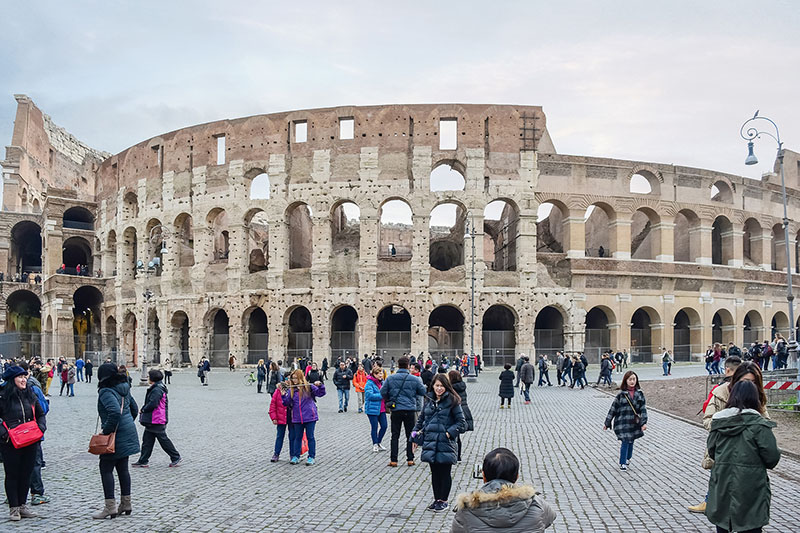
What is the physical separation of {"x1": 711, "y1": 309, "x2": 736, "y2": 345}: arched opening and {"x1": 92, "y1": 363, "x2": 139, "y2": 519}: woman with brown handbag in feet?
121

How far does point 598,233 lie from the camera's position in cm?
3947

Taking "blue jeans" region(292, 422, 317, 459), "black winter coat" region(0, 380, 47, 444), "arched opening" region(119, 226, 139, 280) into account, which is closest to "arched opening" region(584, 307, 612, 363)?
"blue jeans" region(292, 422, 317, 459)

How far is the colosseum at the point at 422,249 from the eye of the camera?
34188mm

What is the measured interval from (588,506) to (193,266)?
1332 inches

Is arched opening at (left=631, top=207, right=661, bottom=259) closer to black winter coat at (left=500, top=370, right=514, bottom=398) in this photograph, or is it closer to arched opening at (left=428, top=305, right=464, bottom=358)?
arched opening at (left=428, top=305, right=464, bottom=358)

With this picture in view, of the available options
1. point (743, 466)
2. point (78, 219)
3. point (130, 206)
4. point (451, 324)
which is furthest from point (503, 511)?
point (78, 219)

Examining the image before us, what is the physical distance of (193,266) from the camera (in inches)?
1487

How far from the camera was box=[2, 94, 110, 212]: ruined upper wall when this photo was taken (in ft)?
169

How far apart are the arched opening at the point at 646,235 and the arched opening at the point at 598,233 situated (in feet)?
6.38

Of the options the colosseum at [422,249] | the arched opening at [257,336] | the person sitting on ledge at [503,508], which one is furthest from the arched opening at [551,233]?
the person sitting on ledge at [503,508]

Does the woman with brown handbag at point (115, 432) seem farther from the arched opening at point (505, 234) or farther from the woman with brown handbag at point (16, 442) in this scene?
the arched opening at point (505, 234)

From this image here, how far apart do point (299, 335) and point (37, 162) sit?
34.5 metres

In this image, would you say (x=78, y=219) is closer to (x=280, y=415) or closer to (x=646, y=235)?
(x=646, y=235)

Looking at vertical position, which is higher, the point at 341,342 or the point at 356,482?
the point at 356,482
